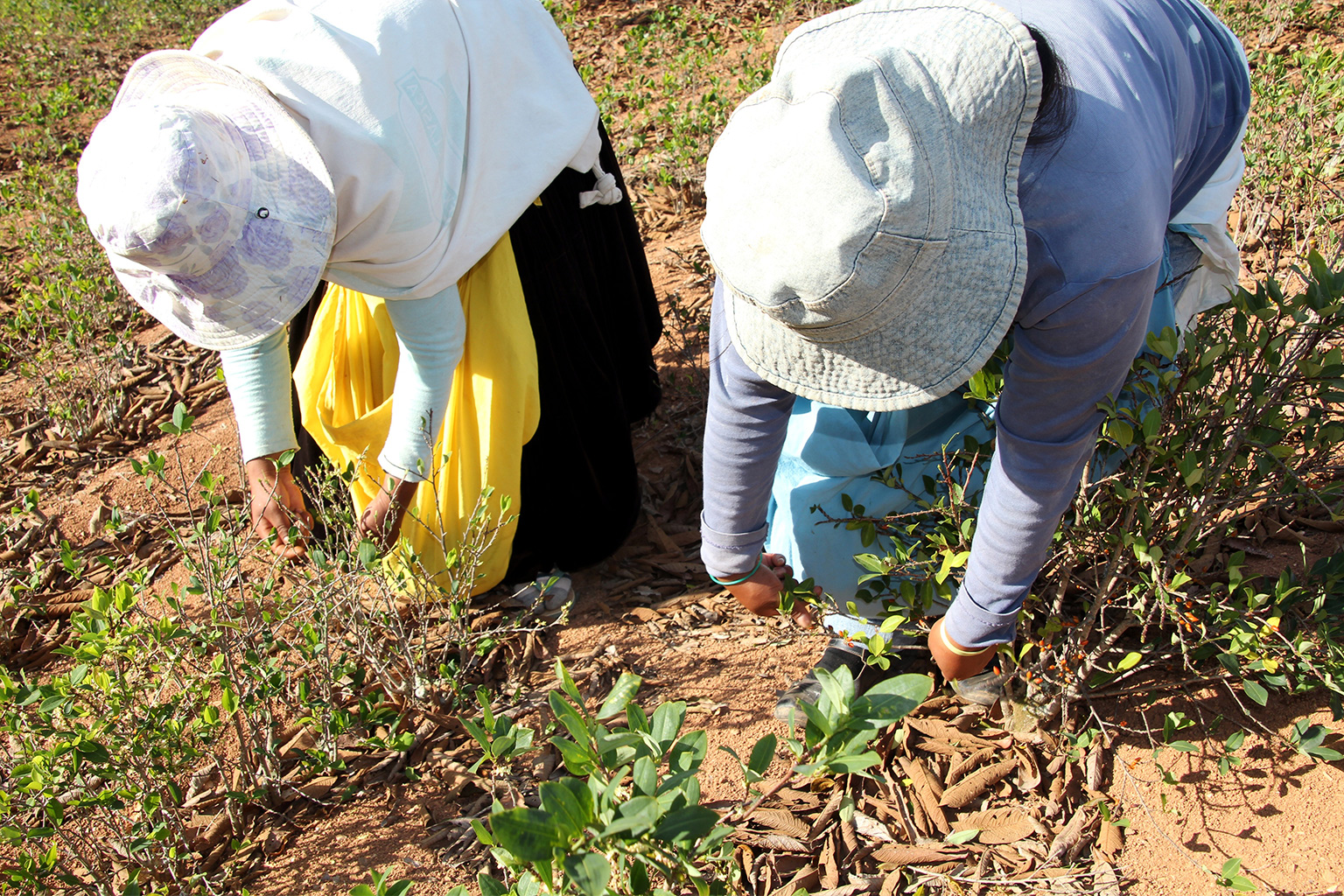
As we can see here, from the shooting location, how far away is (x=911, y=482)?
1962 millimetres

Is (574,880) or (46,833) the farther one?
(46,833)

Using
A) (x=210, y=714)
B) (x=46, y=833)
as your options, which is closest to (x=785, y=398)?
(x=210, y=714)

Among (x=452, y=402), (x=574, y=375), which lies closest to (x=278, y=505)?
(x=452, y=402)

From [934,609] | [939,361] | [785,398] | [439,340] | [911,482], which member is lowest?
[934,609]

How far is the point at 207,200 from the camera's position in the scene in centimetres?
160

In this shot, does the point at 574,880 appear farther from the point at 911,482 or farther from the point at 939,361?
the point at 911,482

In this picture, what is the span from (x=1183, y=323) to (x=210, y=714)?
6.89ft

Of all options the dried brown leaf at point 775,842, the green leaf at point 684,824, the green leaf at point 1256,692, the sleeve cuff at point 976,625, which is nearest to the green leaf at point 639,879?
the green leaf at point 684,824

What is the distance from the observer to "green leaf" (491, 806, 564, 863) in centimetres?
91

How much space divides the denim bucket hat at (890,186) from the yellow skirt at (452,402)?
1.17 metres

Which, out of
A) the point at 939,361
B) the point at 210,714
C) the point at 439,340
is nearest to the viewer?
the point at 939,361

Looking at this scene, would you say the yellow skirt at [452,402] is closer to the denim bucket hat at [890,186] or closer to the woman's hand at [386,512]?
the woman's hand at [386,512]

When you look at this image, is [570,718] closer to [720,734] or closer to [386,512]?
[720,734]

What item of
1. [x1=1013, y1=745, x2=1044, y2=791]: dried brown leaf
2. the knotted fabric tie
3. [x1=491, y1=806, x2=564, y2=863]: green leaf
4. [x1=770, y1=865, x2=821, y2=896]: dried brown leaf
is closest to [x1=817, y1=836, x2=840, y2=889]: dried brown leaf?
[x1=770, y1=865, x2=821, y2=896]: dried brown leaf
